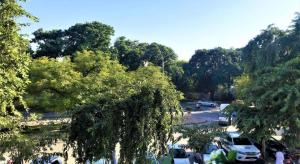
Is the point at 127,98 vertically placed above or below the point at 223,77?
below

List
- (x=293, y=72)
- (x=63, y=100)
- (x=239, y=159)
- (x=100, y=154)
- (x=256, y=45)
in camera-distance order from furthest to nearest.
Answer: (x=63, y=100), (x=256, y=45), (x=239, y=159), (x=293, y=72), (x=100, y=154)

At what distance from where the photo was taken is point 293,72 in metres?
16.8

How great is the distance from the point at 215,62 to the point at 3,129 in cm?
5100

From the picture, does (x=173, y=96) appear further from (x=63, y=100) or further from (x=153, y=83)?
(x=63, y=100)

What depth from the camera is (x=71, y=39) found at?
49.8 meters

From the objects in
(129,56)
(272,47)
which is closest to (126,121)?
(272,47)

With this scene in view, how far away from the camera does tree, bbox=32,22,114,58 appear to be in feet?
159

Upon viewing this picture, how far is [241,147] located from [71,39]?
35.0 meters

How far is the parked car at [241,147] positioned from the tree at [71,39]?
101 ft

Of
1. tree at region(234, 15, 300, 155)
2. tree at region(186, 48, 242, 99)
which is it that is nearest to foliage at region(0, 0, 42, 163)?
tree at region(234, 15, 300, 155)

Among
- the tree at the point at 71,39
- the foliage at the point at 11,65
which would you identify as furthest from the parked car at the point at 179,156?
the tree at the point at 71,39

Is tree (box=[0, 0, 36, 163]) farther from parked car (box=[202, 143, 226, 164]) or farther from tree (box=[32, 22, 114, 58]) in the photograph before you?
tree (box=[32, 22, 114, 58])

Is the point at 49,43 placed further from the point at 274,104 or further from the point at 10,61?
the point at 10,61

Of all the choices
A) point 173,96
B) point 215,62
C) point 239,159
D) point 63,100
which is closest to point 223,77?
point 215,62
